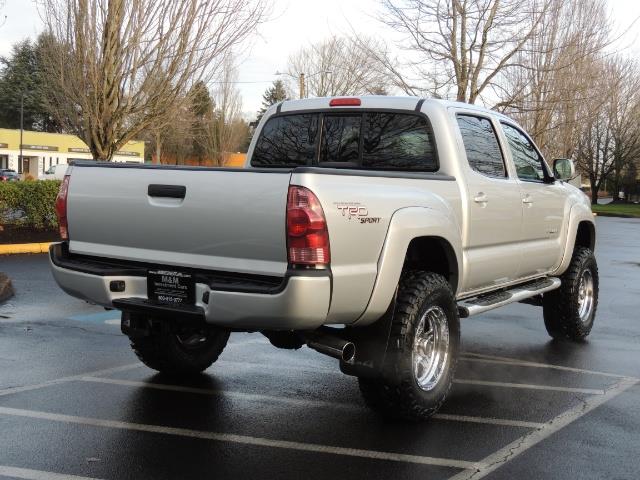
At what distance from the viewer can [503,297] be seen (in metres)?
6.12

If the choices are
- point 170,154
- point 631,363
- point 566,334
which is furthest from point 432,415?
point 170,154

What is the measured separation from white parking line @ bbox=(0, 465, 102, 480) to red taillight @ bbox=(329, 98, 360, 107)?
10.8 ft

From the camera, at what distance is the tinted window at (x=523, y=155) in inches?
263

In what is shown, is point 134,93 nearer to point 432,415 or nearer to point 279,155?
point 279,155

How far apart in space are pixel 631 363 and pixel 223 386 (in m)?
3.49

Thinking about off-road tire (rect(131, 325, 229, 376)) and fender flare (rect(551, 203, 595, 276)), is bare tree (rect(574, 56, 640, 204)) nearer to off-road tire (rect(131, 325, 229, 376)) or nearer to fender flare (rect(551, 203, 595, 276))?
fender flare (rect(551, 203, 595, 276))

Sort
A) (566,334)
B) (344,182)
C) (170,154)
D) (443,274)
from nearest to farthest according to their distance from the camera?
(344,182) < (443,274) < (566,334) < (170,154)

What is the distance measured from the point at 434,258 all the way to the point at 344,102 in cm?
142

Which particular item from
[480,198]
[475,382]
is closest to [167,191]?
[480,198]

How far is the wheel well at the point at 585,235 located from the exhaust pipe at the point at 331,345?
4.14 m

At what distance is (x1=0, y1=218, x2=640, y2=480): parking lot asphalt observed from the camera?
410 centimetres

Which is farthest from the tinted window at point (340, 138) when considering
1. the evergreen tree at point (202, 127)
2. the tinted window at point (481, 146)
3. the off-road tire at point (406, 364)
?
the evergreen tree at point (202, 127)

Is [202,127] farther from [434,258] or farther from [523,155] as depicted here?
[434,258]

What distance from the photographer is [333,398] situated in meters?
5.45
